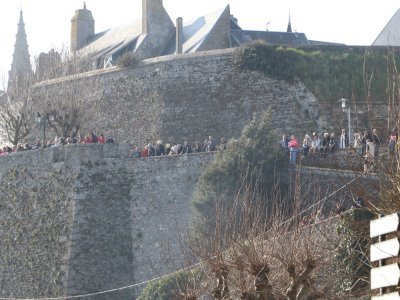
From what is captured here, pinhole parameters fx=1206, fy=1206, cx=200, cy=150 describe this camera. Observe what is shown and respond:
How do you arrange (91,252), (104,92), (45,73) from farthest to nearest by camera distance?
(45,73)
(104,92)
(91,252)

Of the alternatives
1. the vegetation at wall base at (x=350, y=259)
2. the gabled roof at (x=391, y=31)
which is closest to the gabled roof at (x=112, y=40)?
the gabled roof at (x=391, y=31)

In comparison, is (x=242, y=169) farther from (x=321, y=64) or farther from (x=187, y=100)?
(x=187, y=100)

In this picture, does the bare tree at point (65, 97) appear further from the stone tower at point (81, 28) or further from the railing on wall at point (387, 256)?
the railing on wall at point (387, 256)

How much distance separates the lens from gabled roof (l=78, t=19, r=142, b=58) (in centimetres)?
5325

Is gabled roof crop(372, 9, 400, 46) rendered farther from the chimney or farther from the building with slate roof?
the chimney

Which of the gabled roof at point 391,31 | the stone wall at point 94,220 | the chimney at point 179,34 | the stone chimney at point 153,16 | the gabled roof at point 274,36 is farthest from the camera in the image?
the gabled roof at point 274,36

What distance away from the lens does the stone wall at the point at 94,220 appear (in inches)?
1332

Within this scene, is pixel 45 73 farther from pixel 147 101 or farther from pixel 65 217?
pixel 65 217

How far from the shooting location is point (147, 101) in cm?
4222

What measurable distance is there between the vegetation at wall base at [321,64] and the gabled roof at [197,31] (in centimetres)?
867

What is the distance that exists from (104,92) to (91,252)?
10881mm

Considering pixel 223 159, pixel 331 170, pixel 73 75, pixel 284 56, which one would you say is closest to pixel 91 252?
pixel 223 159

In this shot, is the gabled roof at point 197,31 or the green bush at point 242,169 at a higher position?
the gabled roof at point 197,31

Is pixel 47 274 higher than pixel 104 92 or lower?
lower
